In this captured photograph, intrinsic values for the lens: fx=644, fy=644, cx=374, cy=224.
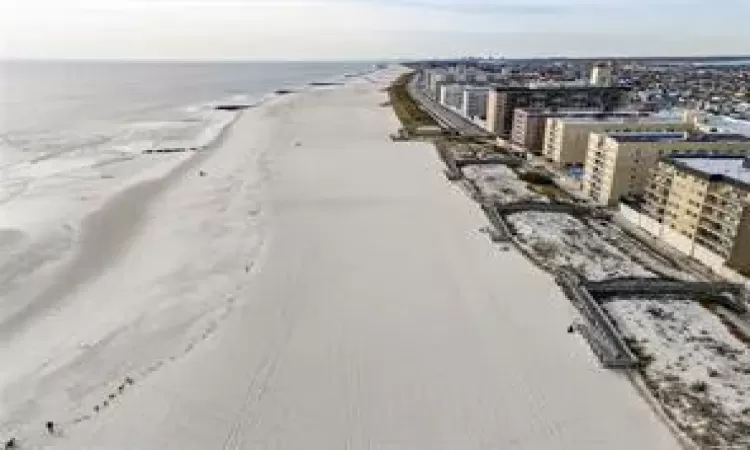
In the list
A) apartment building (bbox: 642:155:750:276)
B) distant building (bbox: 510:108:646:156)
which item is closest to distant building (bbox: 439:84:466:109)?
distant building (bbox: 510:108:646:156)

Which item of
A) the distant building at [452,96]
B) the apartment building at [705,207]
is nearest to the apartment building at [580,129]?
the apartment building at [705,207]

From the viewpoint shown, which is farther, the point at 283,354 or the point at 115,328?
the point at 115,328

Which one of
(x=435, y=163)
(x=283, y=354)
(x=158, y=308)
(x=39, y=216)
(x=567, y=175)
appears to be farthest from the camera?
(x=435, y=163)

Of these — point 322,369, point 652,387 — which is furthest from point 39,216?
point 652,387

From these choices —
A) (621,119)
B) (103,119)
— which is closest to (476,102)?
(621,119)

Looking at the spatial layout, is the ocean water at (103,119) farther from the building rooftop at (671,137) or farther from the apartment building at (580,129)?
the building rooftop at (671,137)

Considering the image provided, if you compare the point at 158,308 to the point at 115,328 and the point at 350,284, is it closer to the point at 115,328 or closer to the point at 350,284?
the point at 115,328

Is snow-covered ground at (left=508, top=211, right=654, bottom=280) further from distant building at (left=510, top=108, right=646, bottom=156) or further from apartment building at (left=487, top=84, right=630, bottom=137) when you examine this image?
apartment building at (left=487, top=84, right=630, bottom=137)
